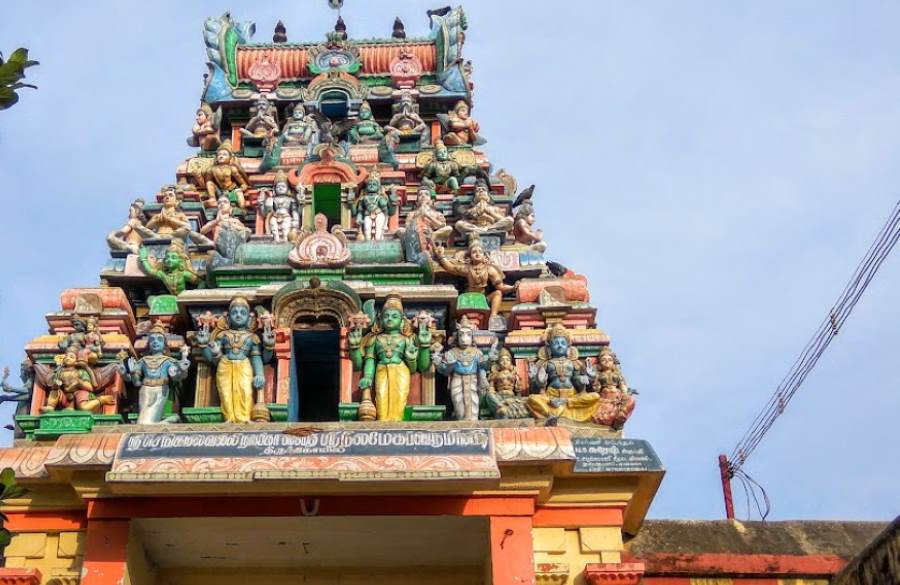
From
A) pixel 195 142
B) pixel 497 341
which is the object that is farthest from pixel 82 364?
pixel 195 142

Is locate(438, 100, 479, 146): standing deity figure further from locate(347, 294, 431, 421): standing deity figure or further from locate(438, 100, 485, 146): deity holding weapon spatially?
locate(347, 294, 431, 421): standing deity figure

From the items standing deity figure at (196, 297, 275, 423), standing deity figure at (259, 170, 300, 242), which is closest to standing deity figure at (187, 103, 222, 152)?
standing deity figure at (259, 170, 300, 242)

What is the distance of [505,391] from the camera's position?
52.4 ft

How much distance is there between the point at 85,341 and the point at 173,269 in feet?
5.91

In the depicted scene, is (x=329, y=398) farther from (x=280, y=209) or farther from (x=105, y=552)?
(x=105, y=552)

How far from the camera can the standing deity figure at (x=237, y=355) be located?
50.8ft

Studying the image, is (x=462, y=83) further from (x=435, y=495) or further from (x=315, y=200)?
(x=435, y=495)

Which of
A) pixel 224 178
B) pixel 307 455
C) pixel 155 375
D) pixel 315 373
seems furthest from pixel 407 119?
pixel 307 455

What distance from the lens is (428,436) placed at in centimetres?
1359

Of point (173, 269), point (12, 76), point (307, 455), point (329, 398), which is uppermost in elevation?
point (173, 269)

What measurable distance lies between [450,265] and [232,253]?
336cm

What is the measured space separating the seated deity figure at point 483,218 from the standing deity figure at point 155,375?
519cm

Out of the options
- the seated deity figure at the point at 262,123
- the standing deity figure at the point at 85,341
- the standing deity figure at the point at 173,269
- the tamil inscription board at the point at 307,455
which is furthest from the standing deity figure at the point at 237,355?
the seated deity figure at the point at 262,123

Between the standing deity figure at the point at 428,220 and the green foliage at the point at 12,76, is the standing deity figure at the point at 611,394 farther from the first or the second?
the green foliage at the point at 12,76
